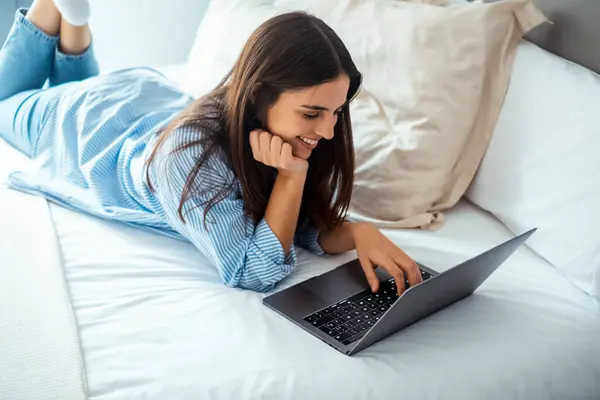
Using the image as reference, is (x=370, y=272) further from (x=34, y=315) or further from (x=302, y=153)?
(x=34, y=315)

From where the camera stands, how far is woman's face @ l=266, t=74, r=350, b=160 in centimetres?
133

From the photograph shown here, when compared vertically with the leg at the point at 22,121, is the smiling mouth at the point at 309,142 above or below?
above

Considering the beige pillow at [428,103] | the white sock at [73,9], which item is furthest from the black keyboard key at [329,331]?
the white sock at [73,9]

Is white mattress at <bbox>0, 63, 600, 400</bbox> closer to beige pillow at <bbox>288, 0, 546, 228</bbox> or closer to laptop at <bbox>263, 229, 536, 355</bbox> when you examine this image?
laptop at <bbox>263, 229, 536, 355</bbox>

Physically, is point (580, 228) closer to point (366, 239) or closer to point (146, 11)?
point (366, 239)

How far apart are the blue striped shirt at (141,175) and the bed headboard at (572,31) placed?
69cm

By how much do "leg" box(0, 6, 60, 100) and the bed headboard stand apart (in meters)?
1.19

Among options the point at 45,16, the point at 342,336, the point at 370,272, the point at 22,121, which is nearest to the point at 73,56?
the point at 45,16

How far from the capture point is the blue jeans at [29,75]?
1879mm

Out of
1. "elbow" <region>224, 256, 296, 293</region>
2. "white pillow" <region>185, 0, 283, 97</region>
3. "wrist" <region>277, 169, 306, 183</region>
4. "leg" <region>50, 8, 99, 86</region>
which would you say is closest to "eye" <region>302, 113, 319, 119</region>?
"wrist" <region>277, 169, 306, 183</region>

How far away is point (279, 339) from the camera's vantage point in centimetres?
122

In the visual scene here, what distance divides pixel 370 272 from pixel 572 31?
2.42ft

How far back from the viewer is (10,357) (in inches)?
43.7

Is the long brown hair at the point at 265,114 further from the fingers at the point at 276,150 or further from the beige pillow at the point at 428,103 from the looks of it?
the beige pillow at the point at 428,103
